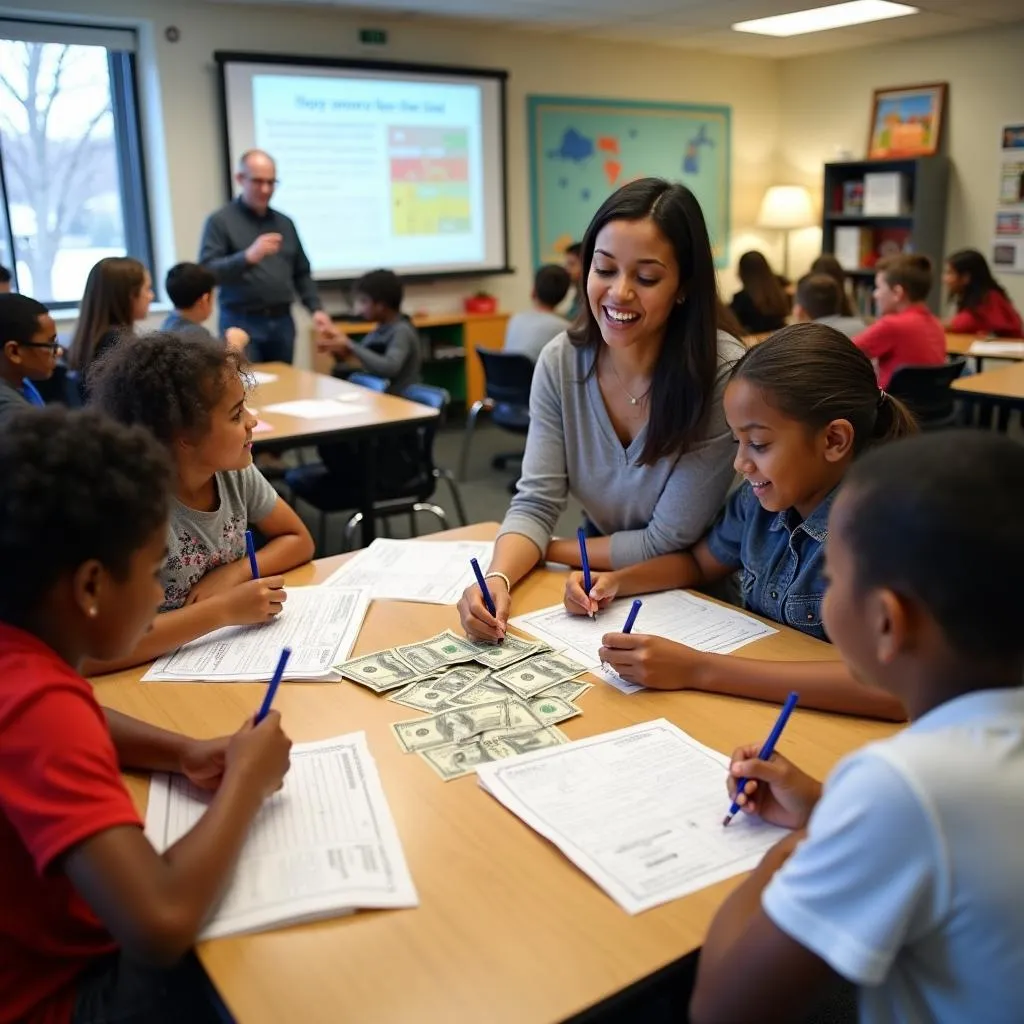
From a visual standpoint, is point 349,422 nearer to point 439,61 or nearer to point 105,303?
point 105,303

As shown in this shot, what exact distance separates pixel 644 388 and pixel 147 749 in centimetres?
113

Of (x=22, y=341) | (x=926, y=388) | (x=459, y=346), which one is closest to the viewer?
(x=22, y=341)

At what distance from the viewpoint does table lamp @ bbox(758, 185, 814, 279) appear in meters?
7.87

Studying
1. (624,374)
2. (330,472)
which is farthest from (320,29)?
(624,374)

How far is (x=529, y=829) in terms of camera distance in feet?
3.43

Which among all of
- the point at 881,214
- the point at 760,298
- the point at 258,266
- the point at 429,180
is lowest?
the point at 760,298

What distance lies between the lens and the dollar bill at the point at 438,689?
4.36 ft

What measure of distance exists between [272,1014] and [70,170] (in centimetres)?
555

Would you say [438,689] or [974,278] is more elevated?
[974,278]

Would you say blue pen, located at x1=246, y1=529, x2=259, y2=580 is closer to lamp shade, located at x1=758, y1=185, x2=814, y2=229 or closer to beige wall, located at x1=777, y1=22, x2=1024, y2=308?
beige wall, located at x1=777, y1=22, x2=1024, y2=308

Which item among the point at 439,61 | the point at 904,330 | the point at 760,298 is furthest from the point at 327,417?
the point at 439,61

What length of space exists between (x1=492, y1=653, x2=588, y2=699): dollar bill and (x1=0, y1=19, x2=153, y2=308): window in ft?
15.8

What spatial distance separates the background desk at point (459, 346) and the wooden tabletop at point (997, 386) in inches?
131

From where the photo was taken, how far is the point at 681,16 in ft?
20.3
